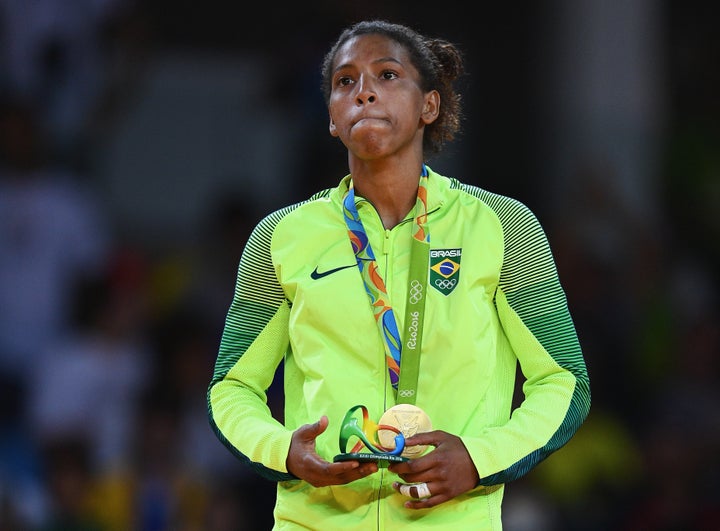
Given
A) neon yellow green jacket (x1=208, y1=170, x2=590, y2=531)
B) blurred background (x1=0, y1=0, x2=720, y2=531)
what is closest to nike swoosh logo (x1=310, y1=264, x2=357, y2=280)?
neon yellow green jacket (x1=208, y1=170, x2=590, y2=531)

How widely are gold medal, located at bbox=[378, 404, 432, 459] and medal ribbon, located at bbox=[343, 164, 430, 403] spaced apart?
9 cm

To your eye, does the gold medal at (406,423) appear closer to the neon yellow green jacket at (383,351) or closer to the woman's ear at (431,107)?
the neon yellow green jacket at (383,351)

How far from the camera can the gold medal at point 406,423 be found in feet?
8.39

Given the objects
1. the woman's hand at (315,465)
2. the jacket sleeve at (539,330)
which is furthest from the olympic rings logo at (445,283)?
the woman's hand at (315,465)

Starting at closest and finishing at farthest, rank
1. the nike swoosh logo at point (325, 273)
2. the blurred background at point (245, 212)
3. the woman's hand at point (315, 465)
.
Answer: the woman's hand at point (315, 465), the nike swoosh logo at point (325, 273), the blurred background at point (245, 212)

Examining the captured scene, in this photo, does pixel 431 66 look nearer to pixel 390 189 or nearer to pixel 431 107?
pixel 431 107

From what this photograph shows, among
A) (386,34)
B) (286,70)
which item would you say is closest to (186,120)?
(286,70)

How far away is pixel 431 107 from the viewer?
9.84 ft

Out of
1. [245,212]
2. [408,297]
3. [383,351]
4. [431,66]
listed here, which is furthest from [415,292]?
[245,212]

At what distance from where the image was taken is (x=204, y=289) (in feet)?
22.5

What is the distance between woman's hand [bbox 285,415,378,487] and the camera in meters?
2.55

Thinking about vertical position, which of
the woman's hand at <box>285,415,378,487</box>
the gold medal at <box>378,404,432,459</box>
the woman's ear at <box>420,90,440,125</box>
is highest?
the woman's ear at <box>420,90,440,125</box>

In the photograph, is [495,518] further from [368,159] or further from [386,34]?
[386,34]

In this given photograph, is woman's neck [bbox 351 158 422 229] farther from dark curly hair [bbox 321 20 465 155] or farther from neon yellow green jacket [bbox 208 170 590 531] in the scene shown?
dark curly hair [bbox 321 20 465 155]
